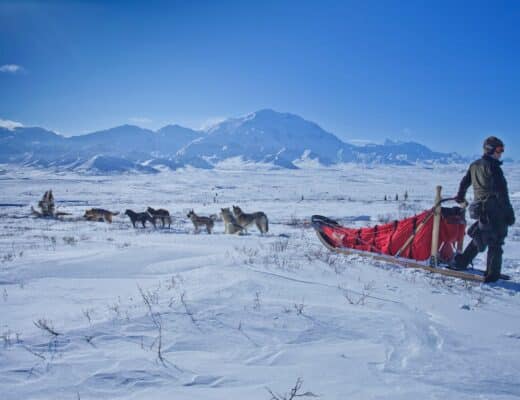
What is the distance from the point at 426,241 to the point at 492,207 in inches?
47.6

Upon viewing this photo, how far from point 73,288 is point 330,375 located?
11.0ft

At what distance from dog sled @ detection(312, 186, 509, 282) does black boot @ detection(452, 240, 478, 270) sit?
0.36ft

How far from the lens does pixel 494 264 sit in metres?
4.41

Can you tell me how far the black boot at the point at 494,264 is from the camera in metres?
4.40

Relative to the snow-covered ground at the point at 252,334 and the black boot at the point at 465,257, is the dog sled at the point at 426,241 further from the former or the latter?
the snow-covered ground at the point at 252,334

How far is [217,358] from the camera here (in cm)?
226

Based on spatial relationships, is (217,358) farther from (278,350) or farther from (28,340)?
(28,340)

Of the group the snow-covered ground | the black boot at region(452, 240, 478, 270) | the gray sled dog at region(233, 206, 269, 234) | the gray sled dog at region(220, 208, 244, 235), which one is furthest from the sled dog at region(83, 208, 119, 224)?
the black boot at region(452, 240, 478, 270)

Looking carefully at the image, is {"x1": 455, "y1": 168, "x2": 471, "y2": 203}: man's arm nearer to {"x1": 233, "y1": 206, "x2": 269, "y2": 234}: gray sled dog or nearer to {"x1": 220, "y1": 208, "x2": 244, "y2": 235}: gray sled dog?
{"x1": 233, "y1": 206, "x2": 269, "y2": 234}: gray sled dog

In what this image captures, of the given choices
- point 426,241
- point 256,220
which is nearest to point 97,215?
point 256,220

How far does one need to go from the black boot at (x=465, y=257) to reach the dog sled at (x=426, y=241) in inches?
4.3

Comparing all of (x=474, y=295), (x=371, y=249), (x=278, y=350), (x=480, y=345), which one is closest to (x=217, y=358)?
(x=278, y=350)

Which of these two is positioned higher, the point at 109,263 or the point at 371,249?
the point at 371,249

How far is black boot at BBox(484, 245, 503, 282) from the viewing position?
14.4 feet
